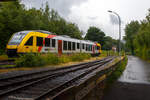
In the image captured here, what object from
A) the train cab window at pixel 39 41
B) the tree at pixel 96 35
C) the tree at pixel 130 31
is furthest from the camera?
the tree at pixel 96 35

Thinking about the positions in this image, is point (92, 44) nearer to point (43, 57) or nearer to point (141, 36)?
point (141, 36)

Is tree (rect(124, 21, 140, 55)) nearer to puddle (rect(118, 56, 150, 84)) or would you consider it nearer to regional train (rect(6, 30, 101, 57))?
regional train (rect(6, 30, 101, 57))

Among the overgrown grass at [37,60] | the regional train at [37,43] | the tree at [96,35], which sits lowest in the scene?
the overgrown grass at [37,60]

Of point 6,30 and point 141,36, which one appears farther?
point 141,36

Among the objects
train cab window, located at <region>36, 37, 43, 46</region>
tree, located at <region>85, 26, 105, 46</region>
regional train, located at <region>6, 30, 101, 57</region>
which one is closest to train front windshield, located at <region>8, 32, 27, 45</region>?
regional train, located at <region>6, 30, 101, 57</region>

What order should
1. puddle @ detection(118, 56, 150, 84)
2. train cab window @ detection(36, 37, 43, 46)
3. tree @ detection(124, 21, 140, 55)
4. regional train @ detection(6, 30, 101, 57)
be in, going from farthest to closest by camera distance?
1. tree @ detection(124, 21, 140, 55)
2. train cab window @ detection(36, 37, 43, 46)
3. regional train @ detection(6, 30, 101, 57)
4. puddle @ detection(118, 56, 150, 84)

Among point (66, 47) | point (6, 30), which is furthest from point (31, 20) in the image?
point (66, 47)

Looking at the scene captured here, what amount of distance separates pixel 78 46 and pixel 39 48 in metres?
10.8

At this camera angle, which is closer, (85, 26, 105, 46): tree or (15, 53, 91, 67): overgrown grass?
(15, 53, 91, 67): overgrown grass

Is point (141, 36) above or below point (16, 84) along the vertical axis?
above

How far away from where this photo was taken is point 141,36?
1251 inches

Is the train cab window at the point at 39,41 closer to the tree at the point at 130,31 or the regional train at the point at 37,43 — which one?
the regional train at the point at 37,43

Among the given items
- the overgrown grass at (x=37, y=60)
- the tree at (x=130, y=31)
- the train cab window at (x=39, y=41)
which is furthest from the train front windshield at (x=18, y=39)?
the tree at (x=130, y=31)

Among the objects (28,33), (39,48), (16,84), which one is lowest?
(16,84)
